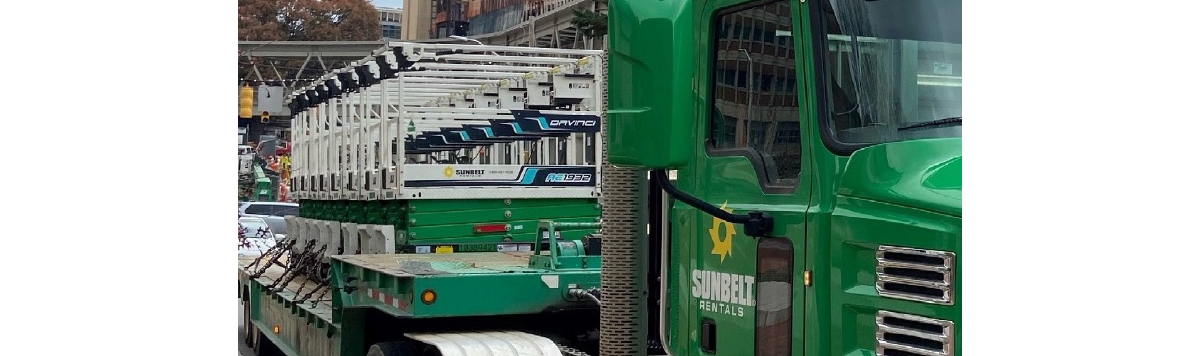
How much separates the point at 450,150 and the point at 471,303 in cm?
642

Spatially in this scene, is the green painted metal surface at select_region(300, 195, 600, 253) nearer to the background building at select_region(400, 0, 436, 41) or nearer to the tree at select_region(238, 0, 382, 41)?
the tree at select_region(238, 0, 382, 41)

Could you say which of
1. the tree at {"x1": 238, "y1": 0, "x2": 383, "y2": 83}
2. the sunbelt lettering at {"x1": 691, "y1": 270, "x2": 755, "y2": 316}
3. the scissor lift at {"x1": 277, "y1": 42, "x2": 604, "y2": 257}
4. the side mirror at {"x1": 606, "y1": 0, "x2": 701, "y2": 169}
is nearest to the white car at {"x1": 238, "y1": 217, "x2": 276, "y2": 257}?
the scissor lift at {"x1": 277, "y1": 42, "x2": 604, "y2": 257}

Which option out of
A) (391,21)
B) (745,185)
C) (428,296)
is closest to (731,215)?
(745,185)

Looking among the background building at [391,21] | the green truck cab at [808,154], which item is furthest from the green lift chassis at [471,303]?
the background building at [391,21]

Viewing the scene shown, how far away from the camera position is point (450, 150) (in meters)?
13.0

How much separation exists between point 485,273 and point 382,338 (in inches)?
49.9

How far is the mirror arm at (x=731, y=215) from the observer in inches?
145

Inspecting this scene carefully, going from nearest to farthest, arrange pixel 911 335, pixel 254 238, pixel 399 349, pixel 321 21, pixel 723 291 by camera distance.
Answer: pixel 911 335 → pixel 723 291 → pixel 399 349 → pixel 254 238 → pixel 321 21

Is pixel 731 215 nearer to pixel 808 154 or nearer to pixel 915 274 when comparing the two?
pixel 808 154

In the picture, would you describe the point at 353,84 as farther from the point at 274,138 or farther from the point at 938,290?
the point at 938,290

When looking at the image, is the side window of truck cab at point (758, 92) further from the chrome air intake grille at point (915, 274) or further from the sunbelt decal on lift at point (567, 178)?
the sunbelt decal on lift at point (567, 178)

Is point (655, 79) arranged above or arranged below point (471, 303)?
above

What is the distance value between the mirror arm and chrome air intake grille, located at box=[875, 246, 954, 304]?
41 centimetres
